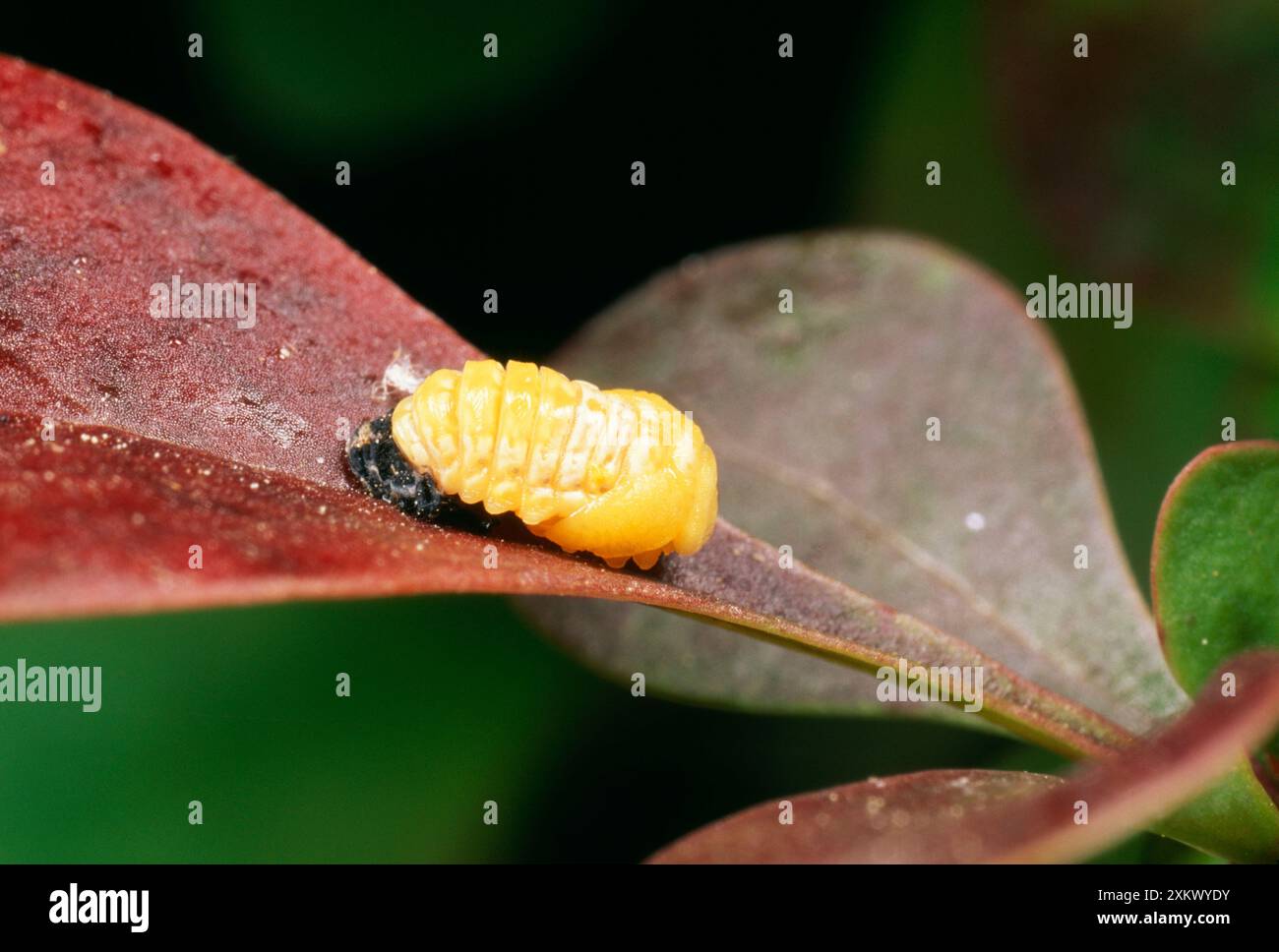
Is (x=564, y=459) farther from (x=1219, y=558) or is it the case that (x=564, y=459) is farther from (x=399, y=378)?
(x=1219, y=558)

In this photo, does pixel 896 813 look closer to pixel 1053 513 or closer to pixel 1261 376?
pixel 1053 513

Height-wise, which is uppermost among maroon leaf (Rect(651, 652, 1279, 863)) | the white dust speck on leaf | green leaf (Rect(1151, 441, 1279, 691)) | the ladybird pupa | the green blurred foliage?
the green blurred foliage

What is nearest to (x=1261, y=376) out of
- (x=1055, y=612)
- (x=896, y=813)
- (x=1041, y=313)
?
(x=1041, y=313)

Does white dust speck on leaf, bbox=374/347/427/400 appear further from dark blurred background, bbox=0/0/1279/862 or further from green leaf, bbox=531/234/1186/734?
dark blurred background, bbox=0/0/1279/862

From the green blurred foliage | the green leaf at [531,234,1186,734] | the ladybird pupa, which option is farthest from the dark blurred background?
the ladybird pupa

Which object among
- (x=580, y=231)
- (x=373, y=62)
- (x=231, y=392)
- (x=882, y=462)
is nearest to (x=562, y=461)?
(x=231, y=392)
